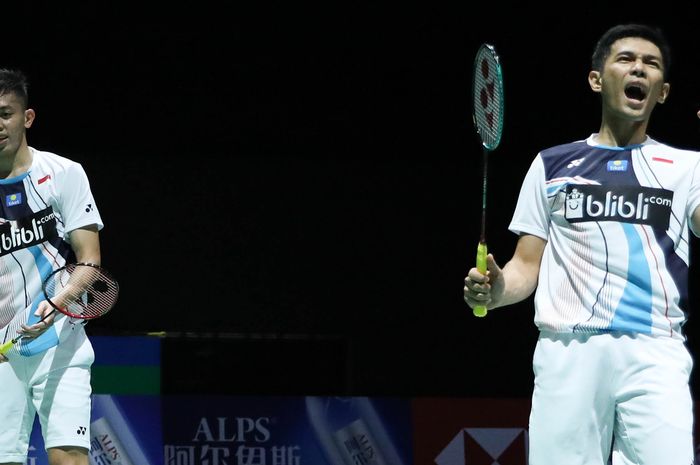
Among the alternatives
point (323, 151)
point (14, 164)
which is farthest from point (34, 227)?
point (323, 151)

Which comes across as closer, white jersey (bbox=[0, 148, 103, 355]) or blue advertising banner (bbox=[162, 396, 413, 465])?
white jersey (bbox=[0, 148, 103, 355])

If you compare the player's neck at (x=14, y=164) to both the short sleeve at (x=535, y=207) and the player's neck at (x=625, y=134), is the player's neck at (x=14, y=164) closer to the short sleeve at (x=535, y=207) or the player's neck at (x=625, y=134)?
the short sleeve at (x=535, y=207)

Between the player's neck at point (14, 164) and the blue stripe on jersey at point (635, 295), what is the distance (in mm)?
2153

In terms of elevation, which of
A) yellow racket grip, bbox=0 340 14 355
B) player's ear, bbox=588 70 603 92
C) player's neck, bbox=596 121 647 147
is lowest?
yellow racket grip, bbox=0 340 14 355

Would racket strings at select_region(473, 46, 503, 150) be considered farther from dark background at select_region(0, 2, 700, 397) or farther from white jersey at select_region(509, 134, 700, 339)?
dark background at select_region(0, 2, 700, 397)

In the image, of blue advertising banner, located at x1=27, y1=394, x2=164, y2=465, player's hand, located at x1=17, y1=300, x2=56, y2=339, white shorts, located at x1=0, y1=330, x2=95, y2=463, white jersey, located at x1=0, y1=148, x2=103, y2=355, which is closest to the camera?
player's hand, located at x1=17, y1=300, x2=56, y2=339

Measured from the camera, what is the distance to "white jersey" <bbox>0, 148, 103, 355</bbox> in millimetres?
4852

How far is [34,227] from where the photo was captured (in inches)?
192

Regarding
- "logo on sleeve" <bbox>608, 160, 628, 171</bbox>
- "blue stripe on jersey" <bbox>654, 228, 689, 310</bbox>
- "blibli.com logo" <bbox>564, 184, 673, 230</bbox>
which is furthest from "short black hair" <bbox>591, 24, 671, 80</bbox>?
"blue stripe on jersey" <bbox>654, 228, 689, 310</bbox>

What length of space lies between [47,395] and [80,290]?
1.26ft

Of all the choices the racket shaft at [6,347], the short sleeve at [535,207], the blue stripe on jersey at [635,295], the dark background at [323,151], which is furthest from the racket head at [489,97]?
the dark background at [323,151]

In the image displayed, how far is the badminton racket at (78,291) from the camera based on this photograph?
4.70m

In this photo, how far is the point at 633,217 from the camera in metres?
3.93

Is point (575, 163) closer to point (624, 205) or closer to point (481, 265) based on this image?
point (624, 205)
